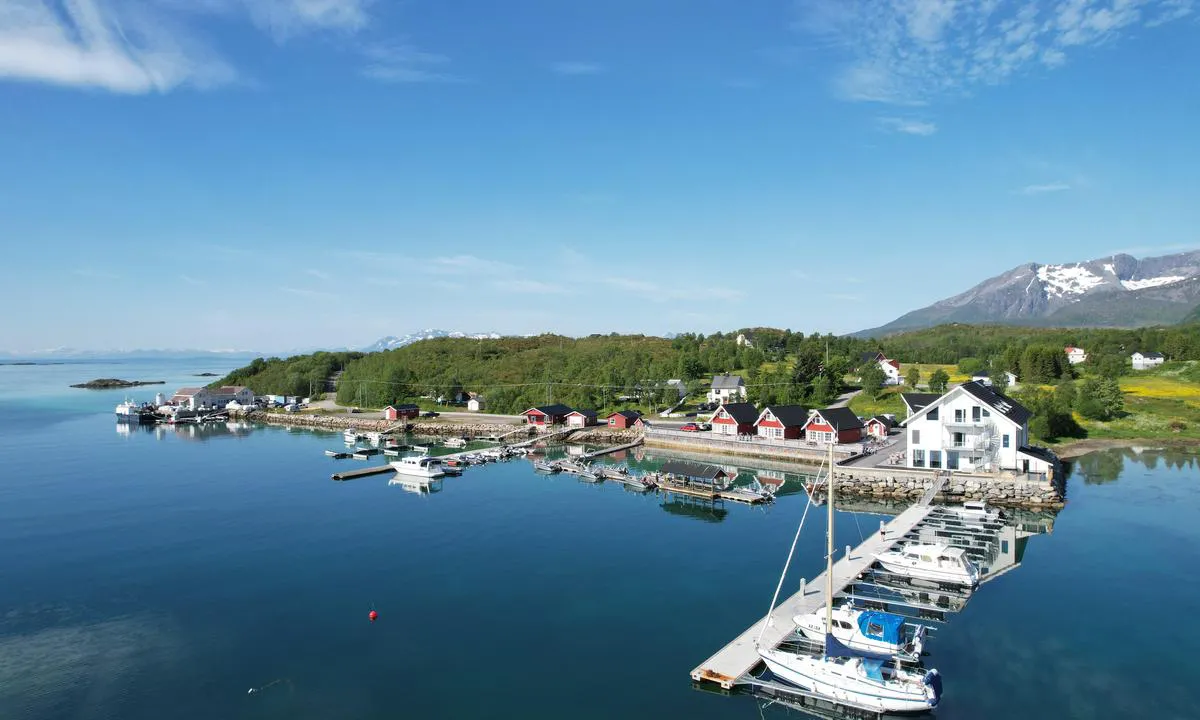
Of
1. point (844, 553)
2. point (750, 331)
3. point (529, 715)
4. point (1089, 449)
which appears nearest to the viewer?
point (529, 715)

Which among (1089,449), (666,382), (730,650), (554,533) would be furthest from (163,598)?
(666,382)

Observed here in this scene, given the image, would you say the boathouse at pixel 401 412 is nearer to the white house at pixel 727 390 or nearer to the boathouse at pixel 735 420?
the white house at pixel 727 390

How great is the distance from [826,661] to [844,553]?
11416 millimetres

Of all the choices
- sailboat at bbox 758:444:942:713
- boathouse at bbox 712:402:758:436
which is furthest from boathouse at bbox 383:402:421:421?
sailboat at bbox 758:444:942:713

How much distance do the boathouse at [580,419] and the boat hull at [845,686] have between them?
52.0 metres

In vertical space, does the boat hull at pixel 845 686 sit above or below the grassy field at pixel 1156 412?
below

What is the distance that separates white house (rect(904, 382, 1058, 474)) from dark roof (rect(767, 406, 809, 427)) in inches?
572

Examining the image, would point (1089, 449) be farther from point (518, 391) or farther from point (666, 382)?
point (518, 391)

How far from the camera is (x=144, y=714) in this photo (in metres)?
16.7

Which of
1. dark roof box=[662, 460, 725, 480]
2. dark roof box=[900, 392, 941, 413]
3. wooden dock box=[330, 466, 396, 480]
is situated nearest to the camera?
dark roof box=[662, 460, 725, 480]

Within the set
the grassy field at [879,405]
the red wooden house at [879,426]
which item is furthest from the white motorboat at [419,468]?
the grassy field at [879,405]

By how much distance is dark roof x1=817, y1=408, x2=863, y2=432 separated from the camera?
52.2m

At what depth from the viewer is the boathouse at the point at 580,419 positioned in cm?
6944

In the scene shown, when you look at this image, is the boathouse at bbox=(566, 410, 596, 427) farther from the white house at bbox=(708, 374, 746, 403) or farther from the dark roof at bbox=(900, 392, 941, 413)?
the dark roof at bbox=(900, 392, 941, 413)
